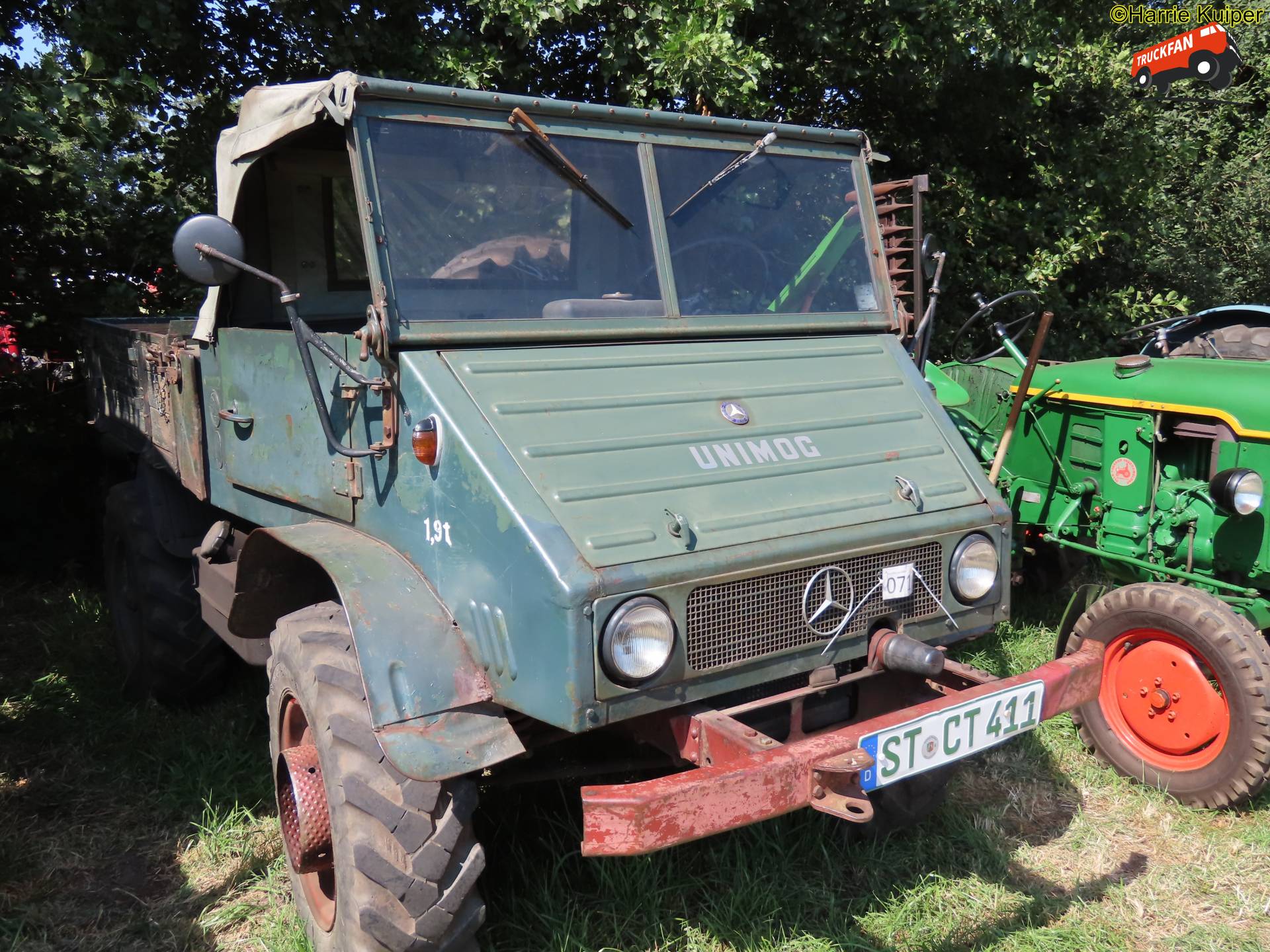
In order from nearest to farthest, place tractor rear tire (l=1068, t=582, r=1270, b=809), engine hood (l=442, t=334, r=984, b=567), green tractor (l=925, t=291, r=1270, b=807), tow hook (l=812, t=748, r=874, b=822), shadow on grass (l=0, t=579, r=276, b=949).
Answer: tow hook (l=812, t=748, r=874, b=822)
engine hood (l=442, t=334, r=984, b=567)
shadow on grass (l=0, t=579, r=276, b=949)
tractor rear tire (l=1068, t=582, r=1270, b=809)
green tractor (l=925, t=291, r=1270, b=807)

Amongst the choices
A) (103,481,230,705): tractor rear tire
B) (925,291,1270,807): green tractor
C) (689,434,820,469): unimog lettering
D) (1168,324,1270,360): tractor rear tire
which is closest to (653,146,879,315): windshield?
(689,434,820,469): unimog lettering

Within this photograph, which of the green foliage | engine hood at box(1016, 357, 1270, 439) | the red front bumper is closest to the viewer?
the red front bumper

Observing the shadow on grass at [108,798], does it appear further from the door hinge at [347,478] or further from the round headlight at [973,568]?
the round headlight at [973,568]

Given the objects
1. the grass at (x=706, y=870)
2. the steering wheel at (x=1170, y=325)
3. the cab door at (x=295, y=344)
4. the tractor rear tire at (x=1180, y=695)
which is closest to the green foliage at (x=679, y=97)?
the cab door at (x=295, y=344)

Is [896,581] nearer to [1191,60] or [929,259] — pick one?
[929,259]

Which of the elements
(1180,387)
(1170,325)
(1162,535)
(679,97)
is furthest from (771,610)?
(679,97)

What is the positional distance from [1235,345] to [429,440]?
15.2 ft

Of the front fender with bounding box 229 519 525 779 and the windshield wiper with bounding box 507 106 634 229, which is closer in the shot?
the front fender with bounding box 229 519 525 779

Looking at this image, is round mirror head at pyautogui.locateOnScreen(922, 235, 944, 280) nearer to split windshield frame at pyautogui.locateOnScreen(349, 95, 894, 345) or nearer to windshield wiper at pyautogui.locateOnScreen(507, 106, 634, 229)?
split windshield frame at pyautogui.locateOnScreen(349, 95, 894, 345)

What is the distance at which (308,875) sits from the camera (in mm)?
3125

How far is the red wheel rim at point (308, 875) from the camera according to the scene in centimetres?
301

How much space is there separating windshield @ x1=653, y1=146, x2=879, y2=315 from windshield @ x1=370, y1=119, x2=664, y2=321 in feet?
0.49

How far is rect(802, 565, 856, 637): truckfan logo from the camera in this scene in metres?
2.82

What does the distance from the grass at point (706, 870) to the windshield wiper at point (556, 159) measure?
203 centimetres
